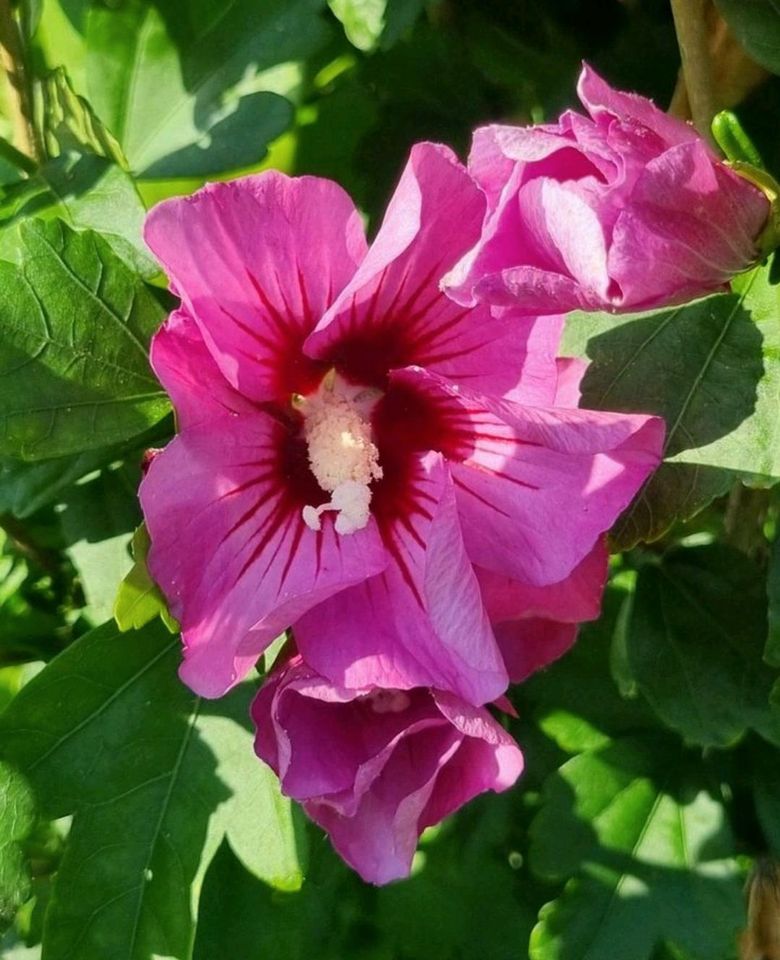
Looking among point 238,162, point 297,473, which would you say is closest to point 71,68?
point 238,162

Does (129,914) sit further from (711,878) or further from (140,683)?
(711,878)

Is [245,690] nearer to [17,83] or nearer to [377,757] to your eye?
[377,757]

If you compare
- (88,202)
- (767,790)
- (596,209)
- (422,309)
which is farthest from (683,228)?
(767,790)

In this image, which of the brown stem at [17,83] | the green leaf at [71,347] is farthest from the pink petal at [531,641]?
the brown stem at [17,83]

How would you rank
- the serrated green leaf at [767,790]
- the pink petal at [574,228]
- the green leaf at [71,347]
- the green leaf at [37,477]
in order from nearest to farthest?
1. the pink petal at [574,228]
2. the green leaf at [71,347]
3. the green leaf at [37,477]
4. the serrated green leaf at [767,790]

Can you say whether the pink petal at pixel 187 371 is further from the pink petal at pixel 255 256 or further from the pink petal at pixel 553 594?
the pink petal at pixel 553 594

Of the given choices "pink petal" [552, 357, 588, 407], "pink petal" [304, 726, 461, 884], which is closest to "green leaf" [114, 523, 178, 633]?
"pink petal" [304, 726, 461, 884]
